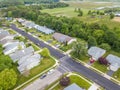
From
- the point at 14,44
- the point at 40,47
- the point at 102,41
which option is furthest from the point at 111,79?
the point at 14,44

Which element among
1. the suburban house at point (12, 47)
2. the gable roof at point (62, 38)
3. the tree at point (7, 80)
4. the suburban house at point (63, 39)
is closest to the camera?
the tree at point (7, 80)

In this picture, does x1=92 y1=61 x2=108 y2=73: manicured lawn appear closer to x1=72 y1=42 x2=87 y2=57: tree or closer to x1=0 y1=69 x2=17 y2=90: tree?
x1=72 y1=42 x2=87 y2=57: tree

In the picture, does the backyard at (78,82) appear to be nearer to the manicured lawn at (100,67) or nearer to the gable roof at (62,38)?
the manicured lawn at (100,67)

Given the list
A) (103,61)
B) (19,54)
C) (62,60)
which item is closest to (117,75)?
(103,61)

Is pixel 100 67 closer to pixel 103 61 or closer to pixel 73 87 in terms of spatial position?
pixel 103 61

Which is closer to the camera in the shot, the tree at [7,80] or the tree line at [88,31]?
the tree at [7,80]

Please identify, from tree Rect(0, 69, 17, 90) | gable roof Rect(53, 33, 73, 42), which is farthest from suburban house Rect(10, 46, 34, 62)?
gable roof Rect(53, 33, 73, 42)

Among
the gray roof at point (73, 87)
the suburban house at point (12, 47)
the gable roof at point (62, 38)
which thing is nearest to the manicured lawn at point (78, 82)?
the gray roof at point (73, 87)
